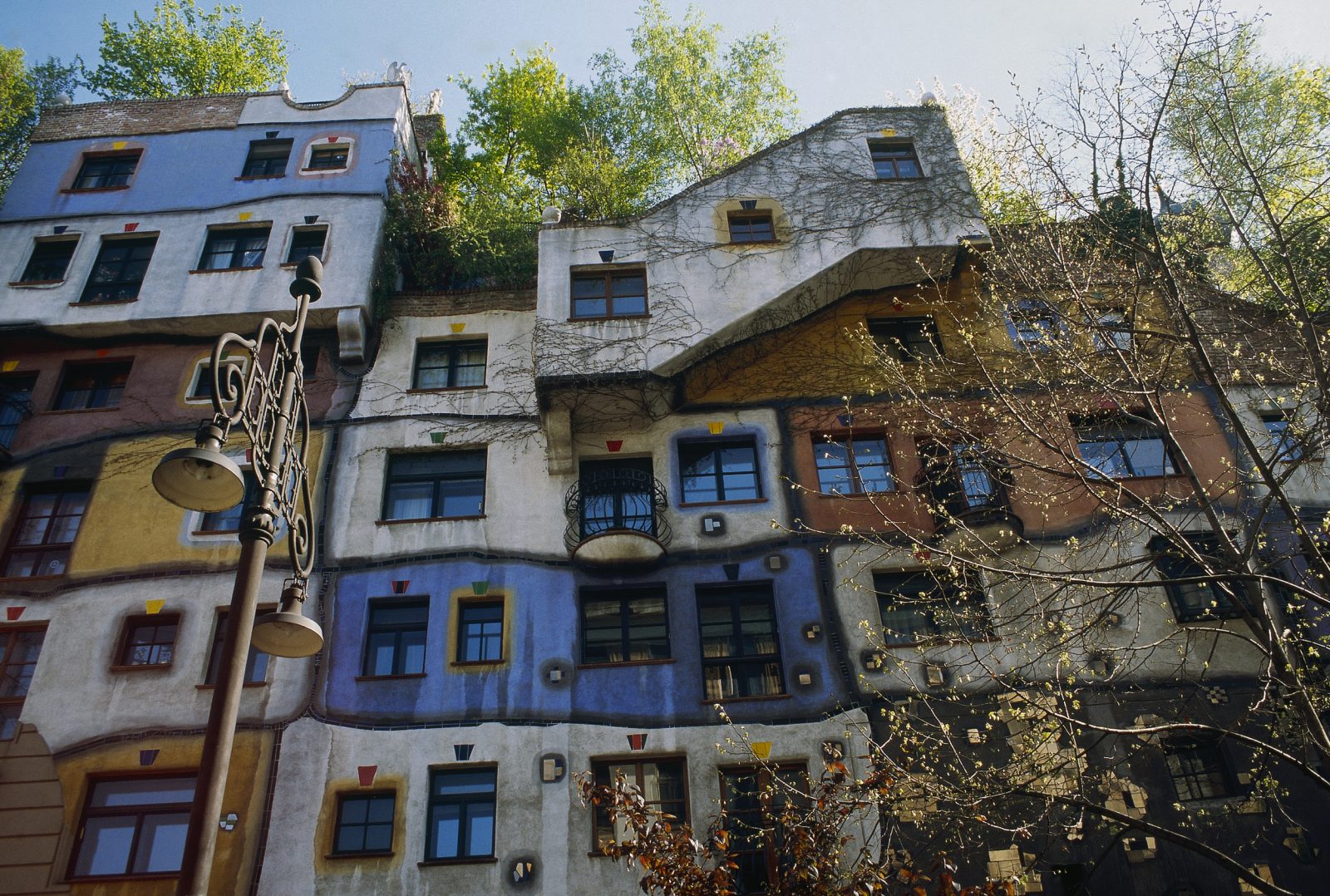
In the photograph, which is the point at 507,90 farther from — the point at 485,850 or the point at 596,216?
the point at 485,850

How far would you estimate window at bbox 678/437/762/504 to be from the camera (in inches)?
622

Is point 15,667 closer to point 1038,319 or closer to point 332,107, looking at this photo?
point 332,107

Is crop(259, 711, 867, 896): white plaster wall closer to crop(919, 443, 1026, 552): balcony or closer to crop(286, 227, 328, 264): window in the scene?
crop(919, 443, 1026, 552): balcony

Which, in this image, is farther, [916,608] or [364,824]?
[916,608]

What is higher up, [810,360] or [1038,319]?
[810,360]

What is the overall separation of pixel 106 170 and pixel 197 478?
17662 millimetres

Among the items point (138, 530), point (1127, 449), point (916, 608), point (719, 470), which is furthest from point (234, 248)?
point (1127, 449)

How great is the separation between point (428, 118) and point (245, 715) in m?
17.1

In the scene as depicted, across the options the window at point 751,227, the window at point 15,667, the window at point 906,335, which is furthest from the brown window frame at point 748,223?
the window at point 15,667

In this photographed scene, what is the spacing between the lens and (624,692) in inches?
541

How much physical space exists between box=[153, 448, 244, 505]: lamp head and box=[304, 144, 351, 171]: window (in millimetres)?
15489

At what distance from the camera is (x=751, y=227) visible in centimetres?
1814

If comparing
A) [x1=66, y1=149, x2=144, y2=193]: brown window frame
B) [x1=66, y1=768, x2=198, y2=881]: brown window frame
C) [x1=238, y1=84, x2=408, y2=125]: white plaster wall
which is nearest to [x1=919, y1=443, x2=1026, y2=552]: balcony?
[x1=66, y1=768, x2=198, y2=881]: brown window frame

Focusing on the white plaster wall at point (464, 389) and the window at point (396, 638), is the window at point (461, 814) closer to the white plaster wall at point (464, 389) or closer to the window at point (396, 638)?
the window at point (396, 638)
